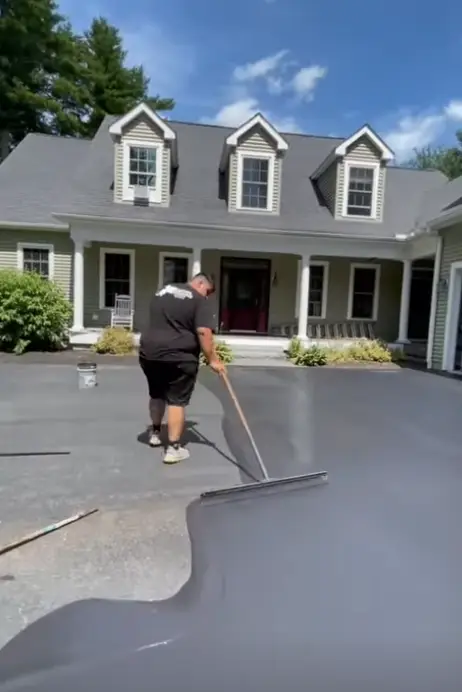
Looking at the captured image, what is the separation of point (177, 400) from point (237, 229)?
879 centimetres

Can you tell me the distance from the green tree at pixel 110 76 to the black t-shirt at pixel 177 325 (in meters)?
27.7

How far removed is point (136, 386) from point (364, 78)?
18.6 metres

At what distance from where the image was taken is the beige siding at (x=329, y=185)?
1451cm

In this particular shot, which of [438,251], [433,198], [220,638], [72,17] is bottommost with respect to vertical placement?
[220,638]

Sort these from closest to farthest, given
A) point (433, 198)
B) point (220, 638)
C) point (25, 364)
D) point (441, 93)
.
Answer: point (220, 638), point (25, 364), point (433, 198), point (441, 93)

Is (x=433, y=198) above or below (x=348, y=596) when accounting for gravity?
above

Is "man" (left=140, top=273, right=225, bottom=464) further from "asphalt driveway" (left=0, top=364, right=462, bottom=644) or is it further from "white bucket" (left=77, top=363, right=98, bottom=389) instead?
"white bucket" (left=77, top=363, right=98, bottom=389)

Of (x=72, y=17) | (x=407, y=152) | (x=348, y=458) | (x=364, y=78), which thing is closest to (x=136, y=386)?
(x=348, y=458)

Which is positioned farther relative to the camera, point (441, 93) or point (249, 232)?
point (441, 93)

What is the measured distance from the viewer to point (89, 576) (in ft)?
8.85

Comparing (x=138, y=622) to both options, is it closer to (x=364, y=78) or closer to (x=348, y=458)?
(x=348, y=458)

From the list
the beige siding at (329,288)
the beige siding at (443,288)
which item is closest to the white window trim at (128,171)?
the beige siding at (329,288)

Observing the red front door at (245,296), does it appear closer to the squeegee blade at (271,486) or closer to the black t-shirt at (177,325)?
the black t-shirt at (177,325)

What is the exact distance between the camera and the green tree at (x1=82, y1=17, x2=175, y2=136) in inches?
1133
